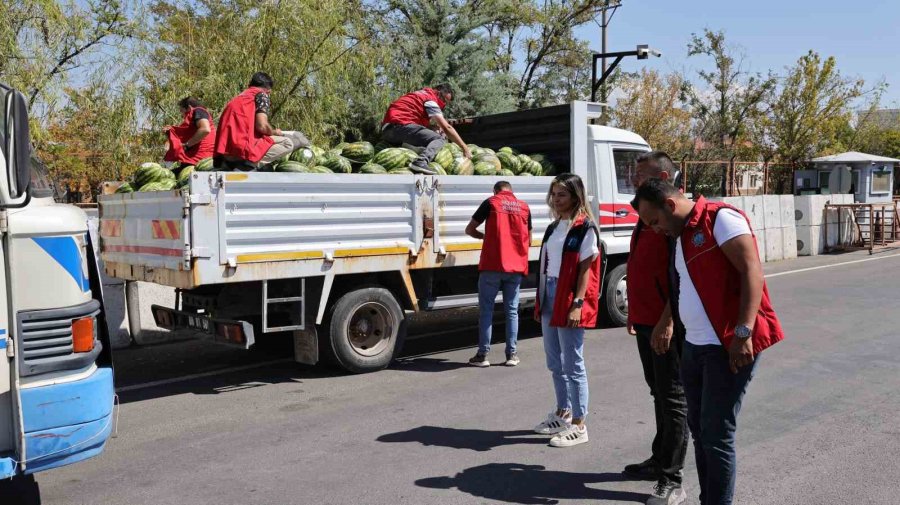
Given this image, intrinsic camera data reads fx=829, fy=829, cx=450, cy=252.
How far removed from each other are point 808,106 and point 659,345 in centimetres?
2779

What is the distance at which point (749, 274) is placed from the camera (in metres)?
3.71

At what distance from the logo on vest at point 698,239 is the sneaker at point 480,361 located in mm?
4645

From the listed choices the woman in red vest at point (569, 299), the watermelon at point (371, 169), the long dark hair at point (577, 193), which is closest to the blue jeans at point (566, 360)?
the woman in red vest at point (569, 299)

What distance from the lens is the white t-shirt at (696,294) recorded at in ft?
12.3

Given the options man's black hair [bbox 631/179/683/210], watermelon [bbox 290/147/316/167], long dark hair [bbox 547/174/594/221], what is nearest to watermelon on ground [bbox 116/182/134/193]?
watermelon [bbox 290/147/316/167]

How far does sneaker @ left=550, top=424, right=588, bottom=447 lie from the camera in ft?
18.4

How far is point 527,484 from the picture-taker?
16.3 ft

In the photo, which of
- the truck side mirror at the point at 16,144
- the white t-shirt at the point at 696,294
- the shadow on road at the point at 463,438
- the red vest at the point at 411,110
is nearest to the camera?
the truck side mirror at the point at 16,144

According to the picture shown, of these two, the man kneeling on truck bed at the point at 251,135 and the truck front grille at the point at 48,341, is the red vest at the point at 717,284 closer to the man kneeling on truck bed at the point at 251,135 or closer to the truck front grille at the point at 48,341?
the truck front grille at the point at 48,341

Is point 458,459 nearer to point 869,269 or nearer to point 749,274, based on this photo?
point 749,274

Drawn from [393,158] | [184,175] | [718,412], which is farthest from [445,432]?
[184,175]

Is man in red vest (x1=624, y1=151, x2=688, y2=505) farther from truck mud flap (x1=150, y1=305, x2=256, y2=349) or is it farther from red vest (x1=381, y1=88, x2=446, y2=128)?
red vest (x1=381, y1=88, x2=446, y2=128)

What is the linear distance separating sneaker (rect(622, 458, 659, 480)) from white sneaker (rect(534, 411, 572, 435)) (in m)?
0.78

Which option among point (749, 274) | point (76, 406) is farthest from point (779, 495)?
point (76, 406)
